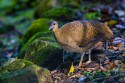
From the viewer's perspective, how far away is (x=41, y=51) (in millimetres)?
8039

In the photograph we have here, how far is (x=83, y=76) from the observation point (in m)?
7.21

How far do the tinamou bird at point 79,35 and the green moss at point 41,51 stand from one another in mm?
726

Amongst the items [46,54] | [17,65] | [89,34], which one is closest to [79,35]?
[89,34]

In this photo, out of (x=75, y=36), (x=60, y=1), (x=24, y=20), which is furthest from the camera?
(x=24, y=20)

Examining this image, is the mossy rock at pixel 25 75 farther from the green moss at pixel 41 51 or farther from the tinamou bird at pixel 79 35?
the green moss at pixel 41 51

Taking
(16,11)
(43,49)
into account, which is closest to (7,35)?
(16,11)

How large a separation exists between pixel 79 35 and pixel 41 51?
1.04 meters

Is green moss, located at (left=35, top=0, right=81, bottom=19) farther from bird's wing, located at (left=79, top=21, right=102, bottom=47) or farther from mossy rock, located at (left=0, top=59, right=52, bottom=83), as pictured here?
mossy rock, located at (left=0, top=59, right=52, bottom=83)

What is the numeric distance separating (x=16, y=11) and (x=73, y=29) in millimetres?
15117

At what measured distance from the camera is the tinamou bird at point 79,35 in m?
7.27

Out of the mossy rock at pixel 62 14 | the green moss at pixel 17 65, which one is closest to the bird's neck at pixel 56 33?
the green moss at pixel 17 65

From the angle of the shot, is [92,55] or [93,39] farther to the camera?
[92,55]

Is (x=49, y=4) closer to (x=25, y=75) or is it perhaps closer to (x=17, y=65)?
(x=17, y=65)

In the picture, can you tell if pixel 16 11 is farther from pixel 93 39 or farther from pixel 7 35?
pixel 93 39
